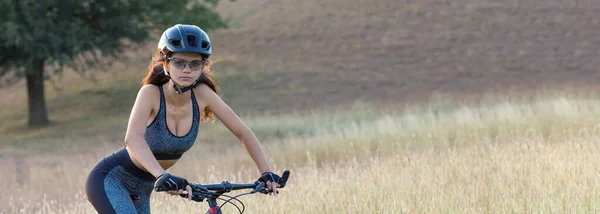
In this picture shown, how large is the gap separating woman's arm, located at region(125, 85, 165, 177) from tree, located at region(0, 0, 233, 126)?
21529 millimetres

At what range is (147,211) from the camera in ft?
16.8

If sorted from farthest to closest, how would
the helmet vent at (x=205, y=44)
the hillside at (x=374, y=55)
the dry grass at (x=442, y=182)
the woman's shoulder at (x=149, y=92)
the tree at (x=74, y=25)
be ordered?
the hillside at (x=374, y=55) → the tree at (x=74, y=25) → the dry grass at (x=442, y=182) → the woman's shoulder at (x=149, y=92) → the helmet vent at (x=205, y=44)

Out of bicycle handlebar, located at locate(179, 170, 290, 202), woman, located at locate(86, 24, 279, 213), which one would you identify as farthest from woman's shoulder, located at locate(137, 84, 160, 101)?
bicycle handlebar, located at locate(179, 170, 290, 202)

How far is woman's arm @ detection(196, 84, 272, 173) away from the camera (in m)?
4.70

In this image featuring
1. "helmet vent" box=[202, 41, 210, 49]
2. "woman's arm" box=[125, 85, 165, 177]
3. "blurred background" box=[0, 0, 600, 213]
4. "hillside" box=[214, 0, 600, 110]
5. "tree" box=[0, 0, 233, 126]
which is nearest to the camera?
"woman's arm" box=[125, 85, 165, 177]

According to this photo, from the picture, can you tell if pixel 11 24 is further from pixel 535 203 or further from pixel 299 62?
pixel 535 203

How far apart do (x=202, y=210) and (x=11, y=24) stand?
1861 cm

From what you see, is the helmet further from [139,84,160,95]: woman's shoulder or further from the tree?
the tree

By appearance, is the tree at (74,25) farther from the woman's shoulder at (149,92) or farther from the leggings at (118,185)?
the woman's shoulder at (149,92)

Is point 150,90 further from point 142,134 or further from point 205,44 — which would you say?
point 205,44

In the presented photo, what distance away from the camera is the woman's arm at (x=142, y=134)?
445 cm

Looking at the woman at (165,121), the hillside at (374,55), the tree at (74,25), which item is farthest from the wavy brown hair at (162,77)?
the hillside at (374,55)

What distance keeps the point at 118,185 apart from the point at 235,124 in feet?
2.27

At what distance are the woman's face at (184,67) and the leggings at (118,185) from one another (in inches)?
21.9
